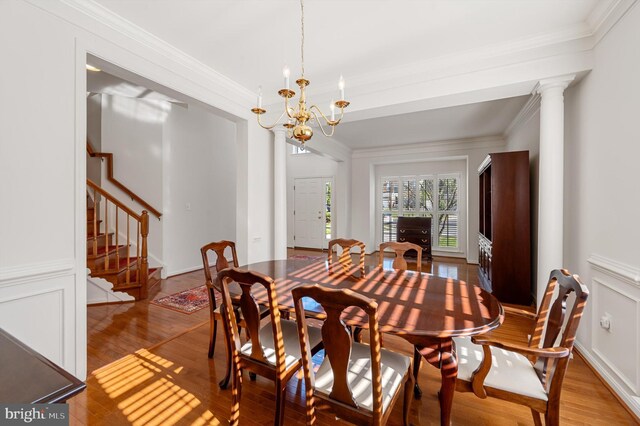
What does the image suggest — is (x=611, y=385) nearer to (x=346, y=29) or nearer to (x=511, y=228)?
(x=511, y=228)

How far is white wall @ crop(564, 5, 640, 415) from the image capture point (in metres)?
1.79

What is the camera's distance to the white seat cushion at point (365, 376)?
4.21 ft

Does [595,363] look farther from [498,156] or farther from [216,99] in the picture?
[216,99]

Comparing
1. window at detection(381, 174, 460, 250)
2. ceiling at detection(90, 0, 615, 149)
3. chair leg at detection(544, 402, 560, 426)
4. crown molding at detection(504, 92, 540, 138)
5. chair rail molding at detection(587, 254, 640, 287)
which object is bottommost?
chair leg at detection(544, 402, 560, 426)

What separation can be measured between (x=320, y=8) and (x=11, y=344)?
8.35ft

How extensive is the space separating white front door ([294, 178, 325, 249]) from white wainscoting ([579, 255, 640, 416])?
5942mm

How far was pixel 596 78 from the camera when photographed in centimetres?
225

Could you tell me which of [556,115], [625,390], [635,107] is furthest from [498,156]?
[625,390]

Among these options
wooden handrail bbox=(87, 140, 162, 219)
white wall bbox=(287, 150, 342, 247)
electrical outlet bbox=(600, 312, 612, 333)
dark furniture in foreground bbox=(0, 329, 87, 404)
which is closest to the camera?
dark furniture in foreground bbox=(0, 329, 87, 404)

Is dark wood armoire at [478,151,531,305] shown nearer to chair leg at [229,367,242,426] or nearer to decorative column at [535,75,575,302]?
decorative column at [535,75,575,302]

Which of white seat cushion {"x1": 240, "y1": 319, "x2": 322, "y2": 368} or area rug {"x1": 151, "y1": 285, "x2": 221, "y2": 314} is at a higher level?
white seat cushion {"x1": 240, "y1": 319, "x2": 322, "y2": 368}

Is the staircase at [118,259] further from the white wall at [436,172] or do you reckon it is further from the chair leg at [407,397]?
the white wall at [436,172]

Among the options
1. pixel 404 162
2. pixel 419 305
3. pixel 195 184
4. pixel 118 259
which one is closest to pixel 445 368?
pixel 419 305

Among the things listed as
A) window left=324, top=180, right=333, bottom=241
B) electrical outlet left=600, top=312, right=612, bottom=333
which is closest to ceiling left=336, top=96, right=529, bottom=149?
window left=324, top=180, right=333, bottom=241
